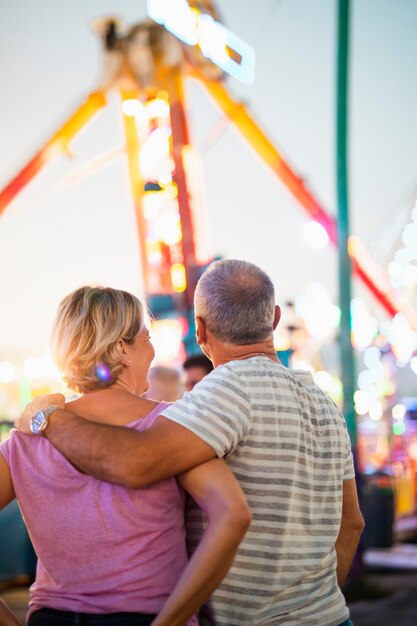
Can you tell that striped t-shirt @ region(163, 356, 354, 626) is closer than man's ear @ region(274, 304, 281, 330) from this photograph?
Yes

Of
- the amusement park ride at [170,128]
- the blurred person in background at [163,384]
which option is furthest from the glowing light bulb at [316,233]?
the blurred person in background at [163,384]

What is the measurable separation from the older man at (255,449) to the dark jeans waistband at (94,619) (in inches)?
7.1

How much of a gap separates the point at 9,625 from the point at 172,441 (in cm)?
82

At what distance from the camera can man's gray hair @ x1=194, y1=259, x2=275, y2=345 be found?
2242 millimetres

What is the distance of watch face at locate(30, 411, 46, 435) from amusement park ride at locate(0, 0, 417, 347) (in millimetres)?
10001

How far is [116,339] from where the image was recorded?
2303mm

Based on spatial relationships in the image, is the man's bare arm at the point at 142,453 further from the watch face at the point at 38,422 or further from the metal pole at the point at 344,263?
the metal pole at the point at 344,263

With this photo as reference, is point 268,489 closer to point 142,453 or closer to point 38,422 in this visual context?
point 142,453

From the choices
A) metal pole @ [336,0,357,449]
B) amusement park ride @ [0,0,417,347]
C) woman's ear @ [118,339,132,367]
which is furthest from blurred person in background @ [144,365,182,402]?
amusement park ride @ [0,0,417,347]

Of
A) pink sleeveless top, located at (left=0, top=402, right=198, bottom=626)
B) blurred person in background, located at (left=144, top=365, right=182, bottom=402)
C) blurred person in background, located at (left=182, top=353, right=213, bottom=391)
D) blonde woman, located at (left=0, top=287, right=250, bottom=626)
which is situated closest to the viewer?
blonde woman, located at (left=0, top=287, right=250, bottom=626)

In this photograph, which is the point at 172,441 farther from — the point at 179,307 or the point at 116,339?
the point at 179,307

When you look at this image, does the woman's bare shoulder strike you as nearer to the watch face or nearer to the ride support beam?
the watch face

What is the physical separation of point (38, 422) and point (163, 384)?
379 cm

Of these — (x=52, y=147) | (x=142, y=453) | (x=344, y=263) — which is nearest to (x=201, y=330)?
(x=142, y=453)
